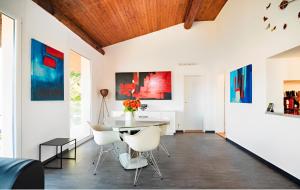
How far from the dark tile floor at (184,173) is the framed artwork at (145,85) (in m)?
2.89

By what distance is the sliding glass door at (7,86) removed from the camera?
2.57 m

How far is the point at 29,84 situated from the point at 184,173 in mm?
2922

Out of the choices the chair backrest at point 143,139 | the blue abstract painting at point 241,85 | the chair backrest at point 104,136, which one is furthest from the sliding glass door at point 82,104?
the blue abstract painting at point 241,85

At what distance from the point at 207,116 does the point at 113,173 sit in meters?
4.41

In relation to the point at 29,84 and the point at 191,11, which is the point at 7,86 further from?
the point at 191,11

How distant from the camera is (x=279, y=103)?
3.23 m

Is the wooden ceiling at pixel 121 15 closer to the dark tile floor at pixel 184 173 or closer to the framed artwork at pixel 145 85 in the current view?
the framed artwork at pixel 145 85

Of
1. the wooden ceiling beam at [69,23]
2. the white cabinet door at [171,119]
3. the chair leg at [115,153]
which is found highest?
the wooden ceiling beam at [69,23]

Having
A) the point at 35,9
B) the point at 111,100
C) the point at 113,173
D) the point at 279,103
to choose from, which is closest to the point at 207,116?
the point at 279,103

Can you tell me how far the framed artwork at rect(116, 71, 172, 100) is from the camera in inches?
254

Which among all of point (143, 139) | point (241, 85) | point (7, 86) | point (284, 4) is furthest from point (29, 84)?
point (241, 85)

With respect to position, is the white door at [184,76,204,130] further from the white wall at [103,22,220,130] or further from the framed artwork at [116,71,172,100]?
the framed artwork at [116,71,172,100]

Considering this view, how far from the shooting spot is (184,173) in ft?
9.33

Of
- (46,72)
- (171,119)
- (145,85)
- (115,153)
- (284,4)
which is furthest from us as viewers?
(145,85)
